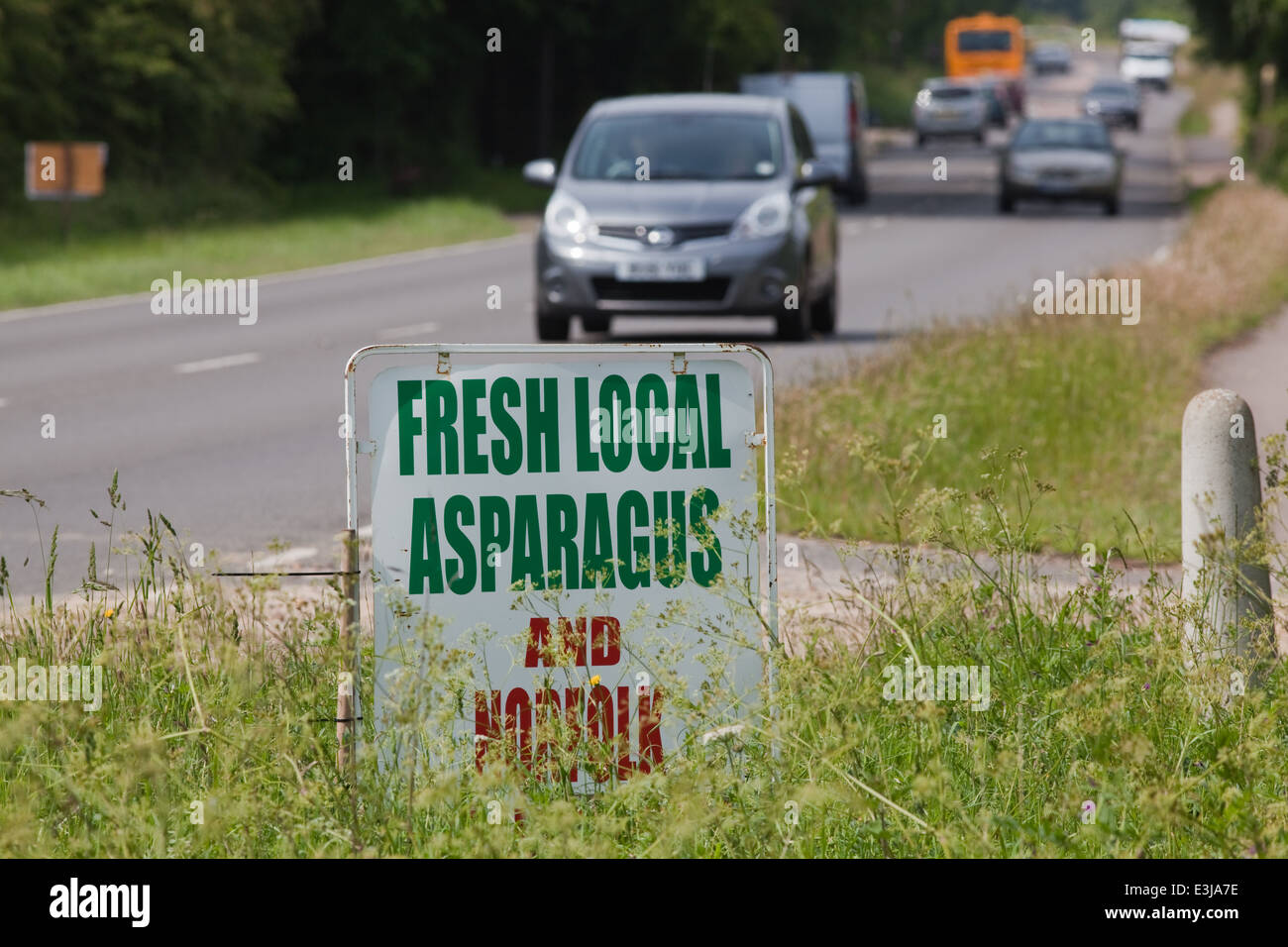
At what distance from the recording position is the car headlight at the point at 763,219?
15.9 meters

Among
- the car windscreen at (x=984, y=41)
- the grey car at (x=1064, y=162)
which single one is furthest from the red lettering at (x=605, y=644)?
the car windscreen at (x=984, y=41)

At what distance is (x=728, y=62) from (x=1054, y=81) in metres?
66.7

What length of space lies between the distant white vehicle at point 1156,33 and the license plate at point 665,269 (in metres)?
118

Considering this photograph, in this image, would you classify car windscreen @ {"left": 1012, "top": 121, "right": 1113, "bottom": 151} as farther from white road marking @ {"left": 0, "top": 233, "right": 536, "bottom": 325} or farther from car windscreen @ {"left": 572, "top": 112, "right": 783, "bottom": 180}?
car windscreen @ {"left": 572, "top": 112, "right": 783, "bottom": 180}

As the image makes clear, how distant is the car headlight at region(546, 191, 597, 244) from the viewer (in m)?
15.9

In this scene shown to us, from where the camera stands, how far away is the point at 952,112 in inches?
2820

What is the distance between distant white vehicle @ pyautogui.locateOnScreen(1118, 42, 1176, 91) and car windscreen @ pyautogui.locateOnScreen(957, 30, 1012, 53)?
21845 mm

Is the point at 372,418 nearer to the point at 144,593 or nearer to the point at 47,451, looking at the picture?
the point at 144,593

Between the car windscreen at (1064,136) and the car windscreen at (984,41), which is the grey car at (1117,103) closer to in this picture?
the car windscreen at (984,41)

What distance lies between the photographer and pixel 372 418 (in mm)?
4668

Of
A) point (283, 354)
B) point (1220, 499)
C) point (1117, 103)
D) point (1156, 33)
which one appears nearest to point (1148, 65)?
point (1156, 33)

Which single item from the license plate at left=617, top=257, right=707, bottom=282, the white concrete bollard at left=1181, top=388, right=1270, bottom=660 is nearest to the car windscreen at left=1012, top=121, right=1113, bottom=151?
the license plate at left=617, top=257, right=707, bottom=282

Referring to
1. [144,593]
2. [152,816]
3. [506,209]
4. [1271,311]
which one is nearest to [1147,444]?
[144,593]

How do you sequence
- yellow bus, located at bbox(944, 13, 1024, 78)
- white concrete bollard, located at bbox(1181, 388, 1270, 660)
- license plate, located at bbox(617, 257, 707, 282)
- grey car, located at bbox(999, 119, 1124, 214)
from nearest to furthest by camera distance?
1. white concrete bollard, located at bbox(1181, 388, 1270, 660)
2. license plate, located at bbox(617, 257, 707, 282)
3. grey car, located at bbox(999, 119, 1124, 214)
4. yellow bus, located at bbox(944, 13, 1024, 78)
